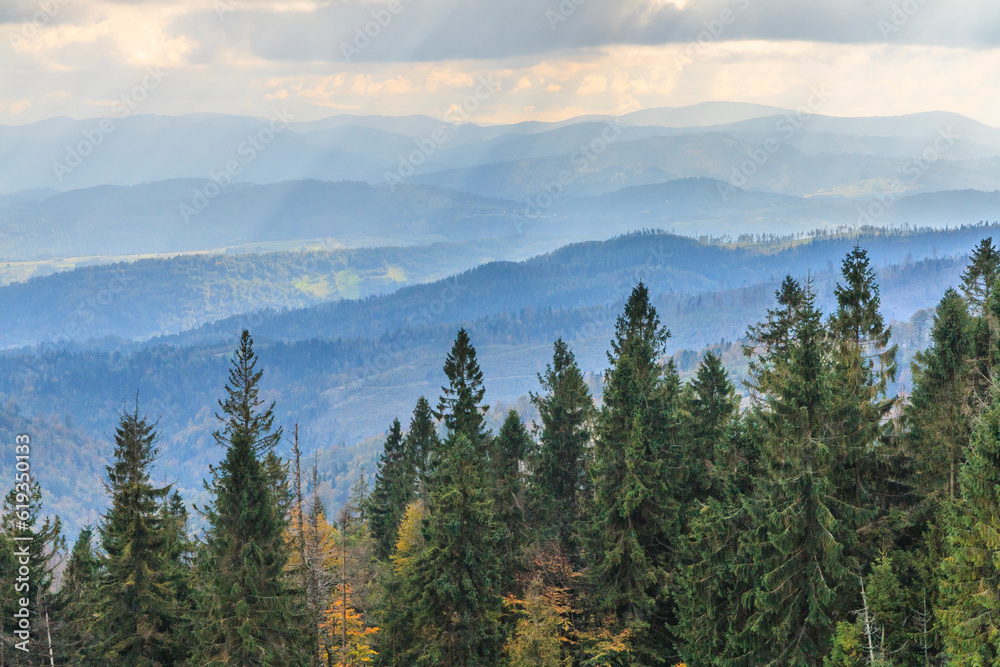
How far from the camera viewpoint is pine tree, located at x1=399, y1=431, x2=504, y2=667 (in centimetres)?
4275

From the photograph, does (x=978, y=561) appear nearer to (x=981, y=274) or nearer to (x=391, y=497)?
(x=981, y=274)

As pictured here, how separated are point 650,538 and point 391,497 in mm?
41097

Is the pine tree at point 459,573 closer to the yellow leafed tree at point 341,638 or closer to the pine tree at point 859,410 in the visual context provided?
the yellow leafed tree at point 341,638

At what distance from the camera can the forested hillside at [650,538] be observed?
1271 inches

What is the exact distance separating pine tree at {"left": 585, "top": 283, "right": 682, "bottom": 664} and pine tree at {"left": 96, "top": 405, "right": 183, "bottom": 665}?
1957cm

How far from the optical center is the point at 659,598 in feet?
141

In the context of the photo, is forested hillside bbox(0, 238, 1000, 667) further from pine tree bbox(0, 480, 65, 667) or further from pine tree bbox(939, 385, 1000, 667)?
pine tree bbox(0, 480, 65, 667)

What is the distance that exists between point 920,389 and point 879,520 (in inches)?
269

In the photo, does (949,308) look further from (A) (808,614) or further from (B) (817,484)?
(A) (808,614)

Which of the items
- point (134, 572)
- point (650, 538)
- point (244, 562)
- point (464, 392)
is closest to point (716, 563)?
point (650, 538)

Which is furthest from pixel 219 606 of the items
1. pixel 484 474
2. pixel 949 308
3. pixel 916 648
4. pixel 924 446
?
pixel 949 308

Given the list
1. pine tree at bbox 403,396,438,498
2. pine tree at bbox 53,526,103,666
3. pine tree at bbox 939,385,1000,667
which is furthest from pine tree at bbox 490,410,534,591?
pine tree at bbox 403,396,438,498

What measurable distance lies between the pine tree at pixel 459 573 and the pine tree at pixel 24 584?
54.6ft

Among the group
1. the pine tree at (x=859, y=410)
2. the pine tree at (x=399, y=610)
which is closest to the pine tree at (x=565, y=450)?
the pine tree at (x=399, y=610)
